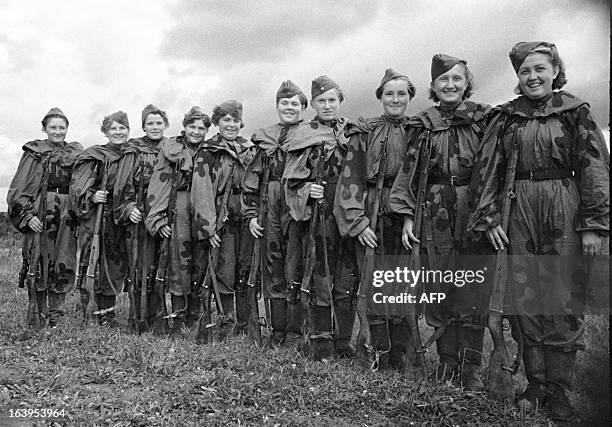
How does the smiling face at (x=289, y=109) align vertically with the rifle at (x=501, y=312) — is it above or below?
above

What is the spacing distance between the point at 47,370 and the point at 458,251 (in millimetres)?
3964

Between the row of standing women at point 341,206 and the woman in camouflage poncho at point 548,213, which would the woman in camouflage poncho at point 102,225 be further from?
the woman in camouflage poncho at point 548,213

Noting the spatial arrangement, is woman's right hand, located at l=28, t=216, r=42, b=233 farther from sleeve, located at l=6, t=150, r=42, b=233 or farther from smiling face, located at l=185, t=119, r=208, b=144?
smiling face, located at l=185, t=119, r=208, b=144

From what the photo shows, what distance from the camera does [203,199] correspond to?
6.43 meters

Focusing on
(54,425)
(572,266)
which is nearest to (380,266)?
(572,266)

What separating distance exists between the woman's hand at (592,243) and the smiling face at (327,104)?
2723 millimetres

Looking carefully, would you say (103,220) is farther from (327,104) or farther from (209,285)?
(327,104)

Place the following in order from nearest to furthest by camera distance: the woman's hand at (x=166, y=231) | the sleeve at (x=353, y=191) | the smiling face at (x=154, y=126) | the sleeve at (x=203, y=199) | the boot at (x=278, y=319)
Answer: the sleeve at (x=353, y=191) < the boot at (x=278, y=319) < the sleeve at (x=203, y=199) < the woman's hand at (x=166, y=231) < the smiling face at (x=154, y=126)

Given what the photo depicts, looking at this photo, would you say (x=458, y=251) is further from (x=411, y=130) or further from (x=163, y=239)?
(x=163, y=239)

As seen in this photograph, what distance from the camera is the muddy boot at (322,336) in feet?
17.6

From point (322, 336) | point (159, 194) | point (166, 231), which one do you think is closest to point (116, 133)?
point (159, 194)

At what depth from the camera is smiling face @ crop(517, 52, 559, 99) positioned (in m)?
3.97

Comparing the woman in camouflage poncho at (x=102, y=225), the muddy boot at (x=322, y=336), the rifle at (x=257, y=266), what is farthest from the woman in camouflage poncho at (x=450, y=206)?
the woman in camouflage poncho at (x=102, y=225)

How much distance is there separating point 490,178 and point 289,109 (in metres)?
2.56
